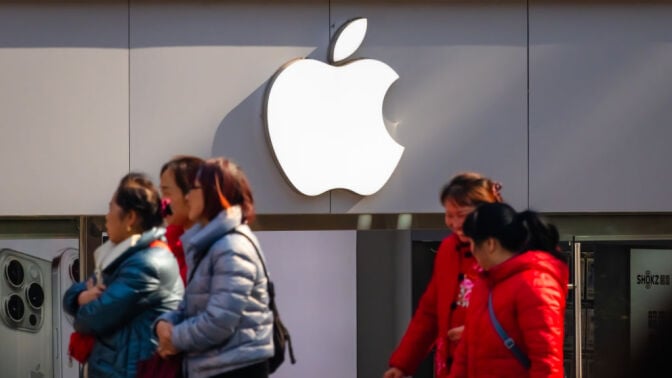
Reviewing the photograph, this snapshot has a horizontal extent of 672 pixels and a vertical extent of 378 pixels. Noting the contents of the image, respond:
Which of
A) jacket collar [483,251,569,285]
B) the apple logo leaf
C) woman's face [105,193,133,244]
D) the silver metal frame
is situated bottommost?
the silver metal frame

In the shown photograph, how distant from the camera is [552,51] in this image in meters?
8.20

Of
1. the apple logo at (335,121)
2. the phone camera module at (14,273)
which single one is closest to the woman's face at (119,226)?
the apple logo at (335,121)

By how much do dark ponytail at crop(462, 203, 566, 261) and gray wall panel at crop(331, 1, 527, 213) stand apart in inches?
136

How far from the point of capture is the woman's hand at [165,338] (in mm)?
4699

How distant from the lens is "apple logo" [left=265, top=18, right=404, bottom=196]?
7.95m

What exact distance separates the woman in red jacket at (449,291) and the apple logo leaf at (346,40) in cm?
287

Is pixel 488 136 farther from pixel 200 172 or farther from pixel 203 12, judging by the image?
pixel 200 172

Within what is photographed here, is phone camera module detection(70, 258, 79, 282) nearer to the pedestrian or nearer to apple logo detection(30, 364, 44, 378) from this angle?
apple logo detection(30, 364, 44, 378)

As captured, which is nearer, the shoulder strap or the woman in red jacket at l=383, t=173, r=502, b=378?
the shoulder strap

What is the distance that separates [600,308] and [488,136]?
155 centimetres

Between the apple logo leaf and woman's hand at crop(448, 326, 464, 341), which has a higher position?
the apple logo leaf

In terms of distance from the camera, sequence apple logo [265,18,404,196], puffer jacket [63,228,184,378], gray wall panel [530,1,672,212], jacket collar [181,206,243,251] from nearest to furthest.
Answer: jacket collar [181,206,243,251] → puffer jacket [63,228,184,378] → apple logo [265,18,404,196] → gray wall panel [530,1,672,212]

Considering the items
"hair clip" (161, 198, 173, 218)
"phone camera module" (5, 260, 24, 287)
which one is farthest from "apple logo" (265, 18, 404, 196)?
"hair clip" (161, 198, 173, 218)

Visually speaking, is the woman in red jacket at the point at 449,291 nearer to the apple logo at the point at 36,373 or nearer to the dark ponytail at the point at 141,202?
the dark ponytail at the point at 141,202
